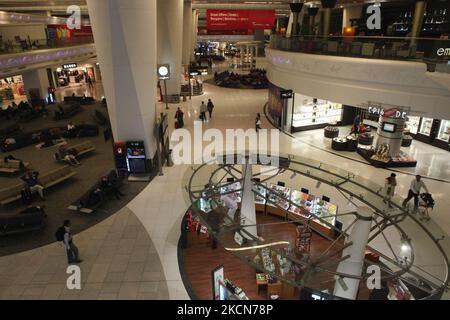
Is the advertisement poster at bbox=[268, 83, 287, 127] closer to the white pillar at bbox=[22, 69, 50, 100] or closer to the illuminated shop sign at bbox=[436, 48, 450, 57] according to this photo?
the illuminated shop sign at bbox=[436, 48, 450, 57]

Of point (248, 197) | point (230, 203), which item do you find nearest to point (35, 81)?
point (230, 203)

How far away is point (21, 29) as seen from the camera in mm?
29750

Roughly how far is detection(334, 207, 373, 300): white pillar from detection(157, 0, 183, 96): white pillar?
23.3m

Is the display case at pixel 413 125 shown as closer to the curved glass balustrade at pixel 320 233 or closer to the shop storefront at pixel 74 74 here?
the curved glass balustrade at pixel 320 233

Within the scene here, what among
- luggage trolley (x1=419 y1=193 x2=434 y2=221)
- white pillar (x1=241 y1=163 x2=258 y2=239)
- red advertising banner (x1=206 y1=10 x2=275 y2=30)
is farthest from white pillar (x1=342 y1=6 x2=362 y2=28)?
white pillar (x1=241 y1=163 x2=258 y2=239)

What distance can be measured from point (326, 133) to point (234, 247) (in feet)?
45.6

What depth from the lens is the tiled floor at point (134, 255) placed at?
293 inches

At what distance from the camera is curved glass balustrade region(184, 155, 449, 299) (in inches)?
211

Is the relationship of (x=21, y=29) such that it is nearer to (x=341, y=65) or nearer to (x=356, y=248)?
(x=341, y=65)

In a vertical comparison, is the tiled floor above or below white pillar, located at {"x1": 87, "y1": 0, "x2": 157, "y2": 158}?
below

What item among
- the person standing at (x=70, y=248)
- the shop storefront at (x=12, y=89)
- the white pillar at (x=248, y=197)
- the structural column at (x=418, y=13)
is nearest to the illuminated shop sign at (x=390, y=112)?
the structural column at (x=418, y=13)

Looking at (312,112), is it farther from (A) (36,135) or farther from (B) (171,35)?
(A) (36,135)

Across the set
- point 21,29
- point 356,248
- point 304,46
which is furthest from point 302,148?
Answer: point 21,29

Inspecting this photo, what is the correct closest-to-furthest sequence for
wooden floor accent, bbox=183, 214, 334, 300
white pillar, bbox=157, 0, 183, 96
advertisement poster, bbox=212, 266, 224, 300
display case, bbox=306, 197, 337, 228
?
advertisement poster, bbox=212, 266, 224, 300 < wooden floor accent, bbox=183, 214, 334, 300 < display case, bbox=306, 197, 337, 228 < white pillar, bbox=157, 0, 183, 96
